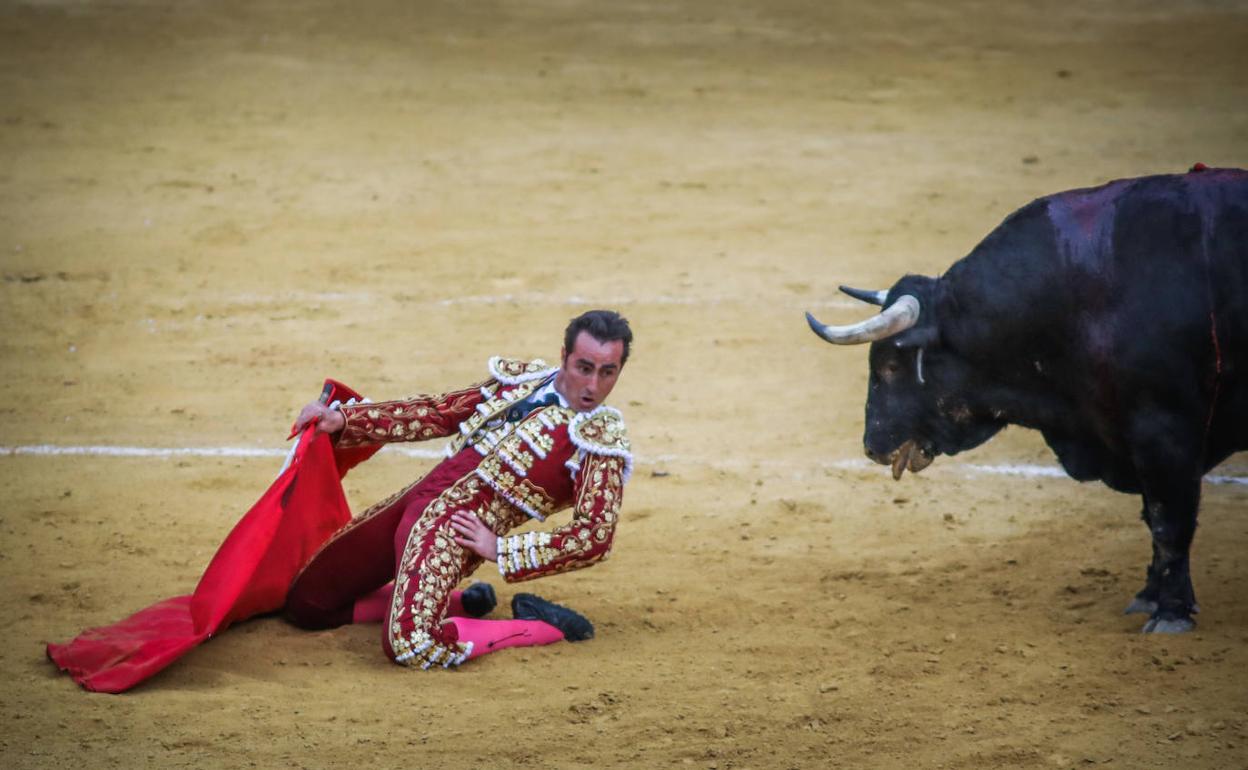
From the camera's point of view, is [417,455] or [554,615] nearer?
[554,615]

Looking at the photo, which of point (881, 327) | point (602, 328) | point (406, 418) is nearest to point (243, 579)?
point (406, 418)

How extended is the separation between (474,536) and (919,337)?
5.55ft

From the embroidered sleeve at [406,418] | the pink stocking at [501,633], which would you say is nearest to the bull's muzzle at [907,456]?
the pink stocking at [501,633]

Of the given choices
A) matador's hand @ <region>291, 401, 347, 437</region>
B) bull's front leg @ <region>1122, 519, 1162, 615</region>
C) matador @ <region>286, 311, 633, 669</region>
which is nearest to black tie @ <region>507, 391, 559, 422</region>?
matador @ <region>286, 311, 633, 669</region>

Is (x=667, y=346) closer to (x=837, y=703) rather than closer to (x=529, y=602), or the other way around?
(x=529, y=602)

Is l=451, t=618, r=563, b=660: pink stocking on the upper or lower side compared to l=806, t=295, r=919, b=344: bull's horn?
lower

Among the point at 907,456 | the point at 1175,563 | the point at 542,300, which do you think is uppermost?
the point at 542,300

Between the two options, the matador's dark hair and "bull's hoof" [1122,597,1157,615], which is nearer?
the matador's dark hair

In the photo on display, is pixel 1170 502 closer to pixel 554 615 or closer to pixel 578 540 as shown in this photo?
pixel 578 540

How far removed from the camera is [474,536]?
5148 mm

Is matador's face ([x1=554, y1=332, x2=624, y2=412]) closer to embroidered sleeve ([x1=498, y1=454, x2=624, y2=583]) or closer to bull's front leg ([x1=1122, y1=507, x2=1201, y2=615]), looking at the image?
embroidered sleeve ([x1=498, y1=454, x2=624, y2=583])

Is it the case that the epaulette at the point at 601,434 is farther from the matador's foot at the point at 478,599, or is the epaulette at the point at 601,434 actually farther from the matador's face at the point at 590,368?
the matador's foot at the point at 478,599

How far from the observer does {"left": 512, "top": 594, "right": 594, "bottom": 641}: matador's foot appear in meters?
5.39

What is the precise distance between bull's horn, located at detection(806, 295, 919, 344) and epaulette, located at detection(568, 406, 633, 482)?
85cm
